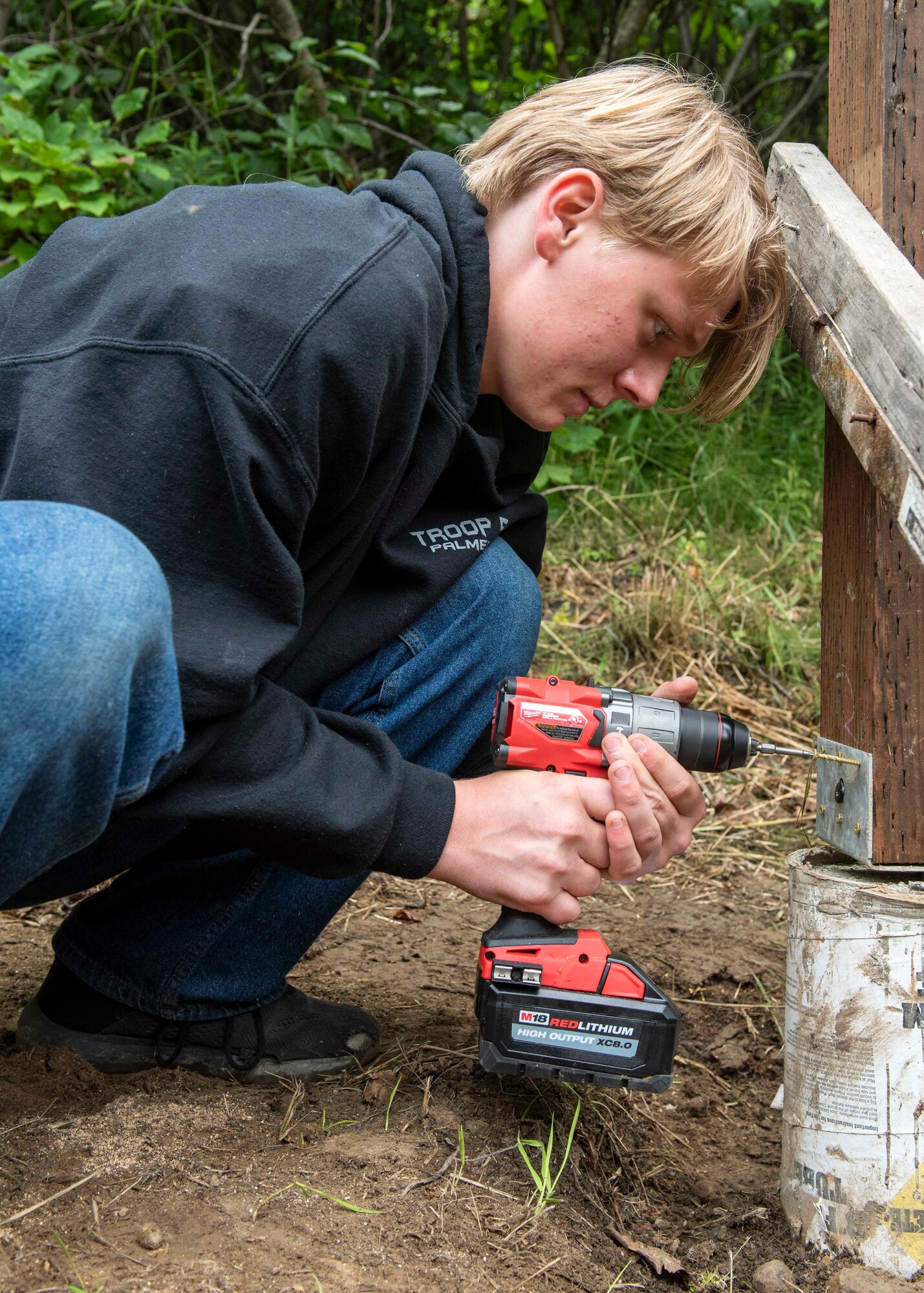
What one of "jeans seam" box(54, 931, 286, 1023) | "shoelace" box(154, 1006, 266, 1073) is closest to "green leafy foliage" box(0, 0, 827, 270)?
"jeans seam" box(54, 931, 286, 1023)

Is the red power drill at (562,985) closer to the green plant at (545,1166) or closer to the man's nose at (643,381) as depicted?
the green plant at (545,1166)

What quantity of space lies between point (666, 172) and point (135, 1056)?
152cm

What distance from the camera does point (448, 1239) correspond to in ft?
4.33

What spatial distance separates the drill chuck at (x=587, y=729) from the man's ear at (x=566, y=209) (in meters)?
0.65

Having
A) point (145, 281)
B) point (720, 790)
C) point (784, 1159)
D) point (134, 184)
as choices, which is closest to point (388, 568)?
point (145, 281)

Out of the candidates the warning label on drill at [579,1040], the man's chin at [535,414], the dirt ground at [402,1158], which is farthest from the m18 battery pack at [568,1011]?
the man's chin at [535,414]

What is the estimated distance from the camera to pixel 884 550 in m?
1.48

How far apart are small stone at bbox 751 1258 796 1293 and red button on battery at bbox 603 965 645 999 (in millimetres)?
382

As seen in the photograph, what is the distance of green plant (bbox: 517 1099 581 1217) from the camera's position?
1.45 metres

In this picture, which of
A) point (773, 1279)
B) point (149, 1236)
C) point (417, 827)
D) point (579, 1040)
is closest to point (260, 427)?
point (417, 827)

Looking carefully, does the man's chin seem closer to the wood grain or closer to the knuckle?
the wood grain

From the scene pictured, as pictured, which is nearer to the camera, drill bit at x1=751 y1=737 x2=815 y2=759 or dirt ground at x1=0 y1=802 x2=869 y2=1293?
dirt ground at x1=0 y1=802 x2=869 y2=1293

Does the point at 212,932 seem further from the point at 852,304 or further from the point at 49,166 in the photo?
the point at 49,166

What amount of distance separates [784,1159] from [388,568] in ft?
3.38
